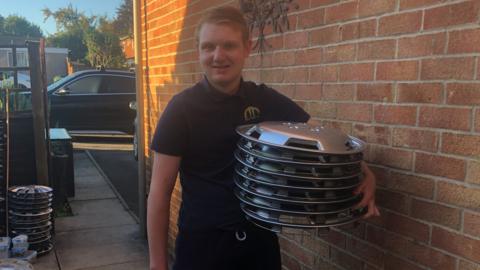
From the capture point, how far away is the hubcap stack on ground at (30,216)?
4602 millimetres

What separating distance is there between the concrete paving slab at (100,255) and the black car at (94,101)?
6805 mm

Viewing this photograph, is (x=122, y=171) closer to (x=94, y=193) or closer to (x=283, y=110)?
(x=94, y=193)

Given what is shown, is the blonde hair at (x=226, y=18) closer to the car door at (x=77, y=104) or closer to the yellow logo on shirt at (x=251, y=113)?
the yellow logo on shirt at (x=251, y=113)

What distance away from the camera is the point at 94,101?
439 inches

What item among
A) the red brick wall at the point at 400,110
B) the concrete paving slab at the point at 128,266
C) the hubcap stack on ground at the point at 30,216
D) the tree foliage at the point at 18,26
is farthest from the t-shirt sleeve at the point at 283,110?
the tree foliage at the point at 18,26

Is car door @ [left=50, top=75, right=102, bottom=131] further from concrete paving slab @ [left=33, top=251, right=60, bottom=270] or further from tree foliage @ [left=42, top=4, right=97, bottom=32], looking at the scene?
tree foliage @ [left=42, top=4, right=97, bottom=32]

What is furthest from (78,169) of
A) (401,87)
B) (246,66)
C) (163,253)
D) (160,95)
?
(401,87)

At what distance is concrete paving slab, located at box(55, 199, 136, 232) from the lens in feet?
18.0

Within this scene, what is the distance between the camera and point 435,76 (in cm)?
163

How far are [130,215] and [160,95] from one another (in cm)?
213

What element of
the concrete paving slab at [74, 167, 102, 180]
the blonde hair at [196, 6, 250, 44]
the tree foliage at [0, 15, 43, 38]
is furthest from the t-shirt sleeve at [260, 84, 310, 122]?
the tree foliage at [0, 15, 43, 38]

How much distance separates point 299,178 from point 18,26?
76306mm

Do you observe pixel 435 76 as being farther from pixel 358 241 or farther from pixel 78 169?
pixel 78 169

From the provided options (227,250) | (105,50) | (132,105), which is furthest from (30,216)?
(105,50)
